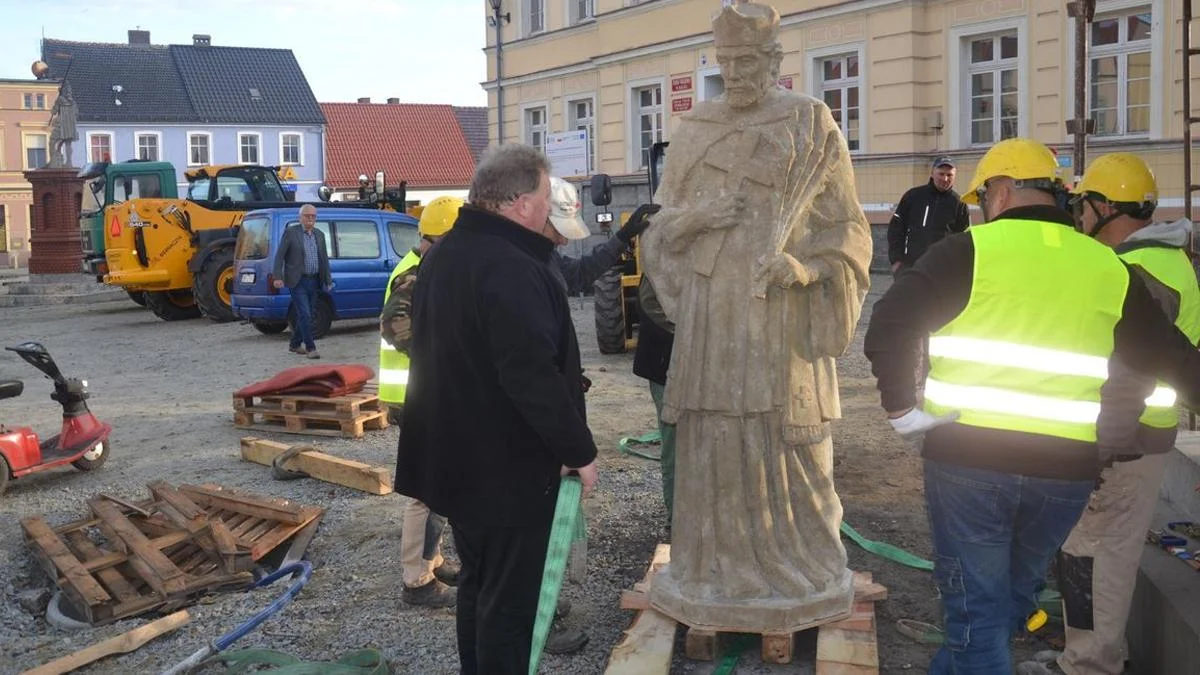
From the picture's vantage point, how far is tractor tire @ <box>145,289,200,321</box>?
1979 centimetres

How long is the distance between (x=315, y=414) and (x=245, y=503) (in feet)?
8.94

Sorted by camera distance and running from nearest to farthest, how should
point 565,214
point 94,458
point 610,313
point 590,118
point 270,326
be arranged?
1. point 565,214
2. point 94,458
3. point 610,313
4. point 270,326
5. point 590,118

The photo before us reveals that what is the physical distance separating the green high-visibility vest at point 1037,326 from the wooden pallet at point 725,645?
134 cm

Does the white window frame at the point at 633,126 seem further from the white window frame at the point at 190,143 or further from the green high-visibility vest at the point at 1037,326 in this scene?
the white window frame at the point at 190,143

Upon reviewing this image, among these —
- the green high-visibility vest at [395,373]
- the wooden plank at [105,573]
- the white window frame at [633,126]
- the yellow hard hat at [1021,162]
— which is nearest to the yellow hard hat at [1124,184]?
the yellow hard hat at [1021,162]

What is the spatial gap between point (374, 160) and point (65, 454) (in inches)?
1791

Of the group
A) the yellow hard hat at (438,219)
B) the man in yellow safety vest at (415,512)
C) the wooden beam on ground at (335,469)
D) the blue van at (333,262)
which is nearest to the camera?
the man in yellow safety vest at (415,512)

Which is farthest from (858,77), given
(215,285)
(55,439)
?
(55,439)

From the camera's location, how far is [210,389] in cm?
1218

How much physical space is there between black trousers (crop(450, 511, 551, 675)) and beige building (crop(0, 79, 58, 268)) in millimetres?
54690

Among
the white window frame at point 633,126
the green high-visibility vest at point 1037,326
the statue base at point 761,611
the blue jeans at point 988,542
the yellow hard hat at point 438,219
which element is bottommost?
the statue base at point 761,611

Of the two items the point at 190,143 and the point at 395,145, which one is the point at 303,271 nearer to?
the point at 190,143

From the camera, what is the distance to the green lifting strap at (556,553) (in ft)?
A: 12.3

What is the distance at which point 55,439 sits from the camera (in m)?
8.38
